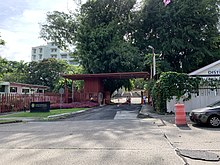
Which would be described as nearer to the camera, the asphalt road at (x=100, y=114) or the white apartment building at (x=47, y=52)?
the asphalt road at (x=100, y=114)

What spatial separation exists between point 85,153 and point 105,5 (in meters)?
32.5

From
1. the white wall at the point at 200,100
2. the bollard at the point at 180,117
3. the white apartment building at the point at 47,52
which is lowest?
the bollard at the point at 180,117

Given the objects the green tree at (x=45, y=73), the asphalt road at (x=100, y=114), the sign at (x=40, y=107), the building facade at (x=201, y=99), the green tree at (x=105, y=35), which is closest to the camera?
the building facade at (x=201, y=99)

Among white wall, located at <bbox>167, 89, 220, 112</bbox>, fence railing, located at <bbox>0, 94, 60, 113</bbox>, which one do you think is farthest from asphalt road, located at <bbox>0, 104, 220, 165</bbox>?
fence railing, located at <bbox>0, 94, 60, 113</bbox>

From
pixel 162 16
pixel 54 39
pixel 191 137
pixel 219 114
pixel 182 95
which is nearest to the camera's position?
pixel 191 137

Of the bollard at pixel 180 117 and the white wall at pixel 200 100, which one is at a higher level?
the white wall at pixel 200 100

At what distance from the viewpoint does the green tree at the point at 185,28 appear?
109ft

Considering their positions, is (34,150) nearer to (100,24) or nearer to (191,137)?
(191,137)

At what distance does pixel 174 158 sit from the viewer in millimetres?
5957

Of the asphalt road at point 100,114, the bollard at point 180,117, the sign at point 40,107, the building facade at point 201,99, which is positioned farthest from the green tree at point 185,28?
the bollard at point 180,117

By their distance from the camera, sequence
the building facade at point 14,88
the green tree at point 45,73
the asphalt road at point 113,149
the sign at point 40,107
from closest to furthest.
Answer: the asphalt road at point 113,149 < the sign at point 40,107 < the building facade at point 14,88 < the green tree at point 45,73

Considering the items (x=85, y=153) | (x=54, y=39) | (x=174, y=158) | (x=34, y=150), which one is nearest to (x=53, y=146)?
(x=34, y=150)

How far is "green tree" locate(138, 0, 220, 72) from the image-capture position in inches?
1303

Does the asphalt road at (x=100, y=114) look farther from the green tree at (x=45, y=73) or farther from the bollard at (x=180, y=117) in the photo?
the green tree at (x=45, y=73)
